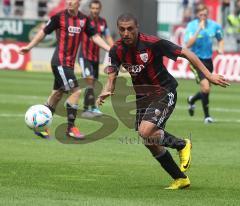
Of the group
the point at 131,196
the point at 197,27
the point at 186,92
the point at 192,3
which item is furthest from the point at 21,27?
the point at 131,196

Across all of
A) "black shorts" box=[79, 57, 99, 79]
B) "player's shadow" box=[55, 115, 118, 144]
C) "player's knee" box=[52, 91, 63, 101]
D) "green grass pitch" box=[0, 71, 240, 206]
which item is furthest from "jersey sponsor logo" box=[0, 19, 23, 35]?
"player's knee" box=[52, 91, 63, 101]

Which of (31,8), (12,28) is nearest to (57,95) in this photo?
(12,28)

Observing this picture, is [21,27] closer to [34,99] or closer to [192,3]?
[192,3]

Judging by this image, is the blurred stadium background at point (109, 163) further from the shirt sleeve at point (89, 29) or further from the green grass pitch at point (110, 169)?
the shirt sleeve at point (89, 29)

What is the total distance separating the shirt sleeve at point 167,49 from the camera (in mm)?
9633

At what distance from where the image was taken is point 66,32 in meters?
14.9

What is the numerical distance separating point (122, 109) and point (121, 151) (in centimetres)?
504

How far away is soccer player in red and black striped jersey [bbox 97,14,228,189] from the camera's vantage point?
9.59 metres

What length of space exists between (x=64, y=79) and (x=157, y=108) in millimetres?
5156

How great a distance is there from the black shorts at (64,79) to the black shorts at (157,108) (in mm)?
4602

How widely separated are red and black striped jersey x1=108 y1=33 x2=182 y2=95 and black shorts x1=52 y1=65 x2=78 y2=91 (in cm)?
474

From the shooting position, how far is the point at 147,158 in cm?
1263

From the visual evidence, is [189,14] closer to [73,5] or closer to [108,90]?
[73,5]

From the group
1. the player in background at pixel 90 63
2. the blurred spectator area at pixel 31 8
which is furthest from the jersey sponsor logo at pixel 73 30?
the blurred spectator area at pixel 31 8
